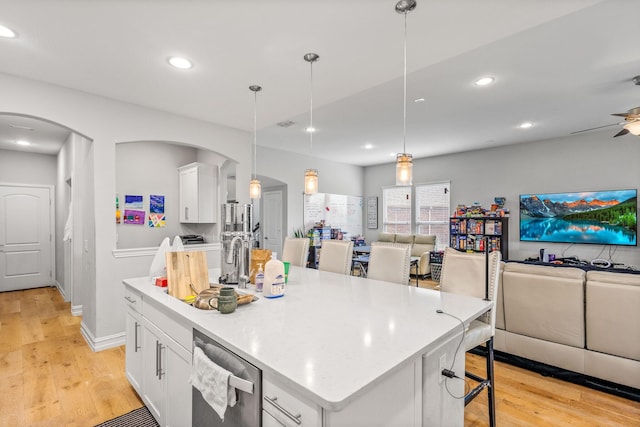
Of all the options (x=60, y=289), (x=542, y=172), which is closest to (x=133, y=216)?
(x=60, y=289)

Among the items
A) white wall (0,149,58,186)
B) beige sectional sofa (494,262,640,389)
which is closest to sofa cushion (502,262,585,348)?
beige sectional sofa (494,262,640,389)

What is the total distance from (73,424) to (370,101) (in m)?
4.13

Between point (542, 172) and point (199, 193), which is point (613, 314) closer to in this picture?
point (542, 172)

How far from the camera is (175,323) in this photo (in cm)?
166

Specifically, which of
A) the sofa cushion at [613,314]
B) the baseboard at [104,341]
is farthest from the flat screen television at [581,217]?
the baseboard at [104,341]

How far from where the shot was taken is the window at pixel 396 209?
8.05m

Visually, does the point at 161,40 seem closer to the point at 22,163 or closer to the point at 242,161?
the point at 242,161

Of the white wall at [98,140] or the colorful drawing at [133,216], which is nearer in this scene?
the white wall at [98,140]

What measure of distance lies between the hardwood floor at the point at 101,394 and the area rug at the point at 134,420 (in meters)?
0.08

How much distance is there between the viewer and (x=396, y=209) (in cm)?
828

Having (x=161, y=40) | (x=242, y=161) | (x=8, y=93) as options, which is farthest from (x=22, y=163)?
(x=161, y=40)

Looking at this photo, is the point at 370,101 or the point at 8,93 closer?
the point at 8,93

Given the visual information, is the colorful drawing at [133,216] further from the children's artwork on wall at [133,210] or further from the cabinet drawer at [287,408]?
the cabinet drawer at [287,408]

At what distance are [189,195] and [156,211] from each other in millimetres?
632
